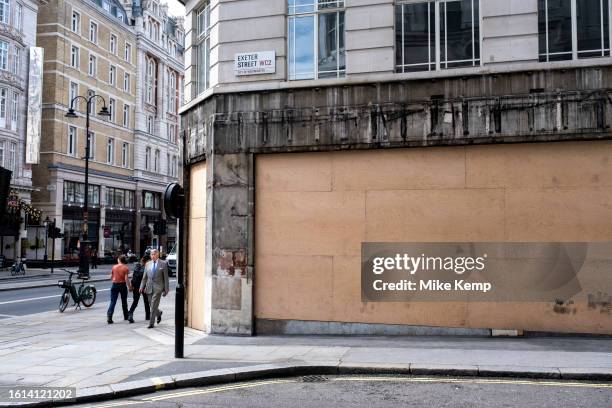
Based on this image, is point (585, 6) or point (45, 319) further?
point (45, 319)

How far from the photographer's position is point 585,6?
1170 centimetres

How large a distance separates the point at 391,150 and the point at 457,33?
110 inches

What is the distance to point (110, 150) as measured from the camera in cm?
5856

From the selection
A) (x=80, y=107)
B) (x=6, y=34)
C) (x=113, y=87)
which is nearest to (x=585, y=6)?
(x=6, y=34)

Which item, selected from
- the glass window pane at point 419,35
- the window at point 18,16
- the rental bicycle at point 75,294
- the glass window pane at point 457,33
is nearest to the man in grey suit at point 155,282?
the rental bicycle at point 75,294

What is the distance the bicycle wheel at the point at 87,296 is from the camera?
19519 mm

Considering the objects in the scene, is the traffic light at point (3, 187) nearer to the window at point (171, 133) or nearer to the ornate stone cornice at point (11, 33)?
the ornate stone cornice at point (11, 33)

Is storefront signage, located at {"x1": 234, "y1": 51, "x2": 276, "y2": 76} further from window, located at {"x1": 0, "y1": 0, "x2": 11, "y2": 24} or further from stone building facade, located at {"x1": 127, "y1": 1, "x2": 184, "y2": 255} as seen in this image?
stone building facade, located at {"x1": 127, "y1": 1, "x2": 184, "y2": 255}

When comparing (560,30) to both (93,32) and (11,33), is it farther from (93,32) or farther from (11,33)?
(93,32)

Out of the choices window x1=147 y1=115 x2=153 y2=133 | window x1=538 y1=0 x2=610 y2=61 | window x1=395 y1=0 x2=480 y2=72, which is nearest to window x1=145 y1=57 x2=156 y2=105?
window x1=147 y1=115 x2=153 y2=133

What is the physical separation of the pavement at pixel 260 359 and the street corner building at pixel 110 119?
33.4 meters

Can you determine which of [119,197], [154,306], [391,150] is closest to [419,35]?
[391,150]

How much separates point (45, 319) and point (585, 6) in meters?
15.7

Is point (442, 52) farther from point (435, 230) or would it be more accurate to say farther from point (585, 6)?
point (435, 230)
